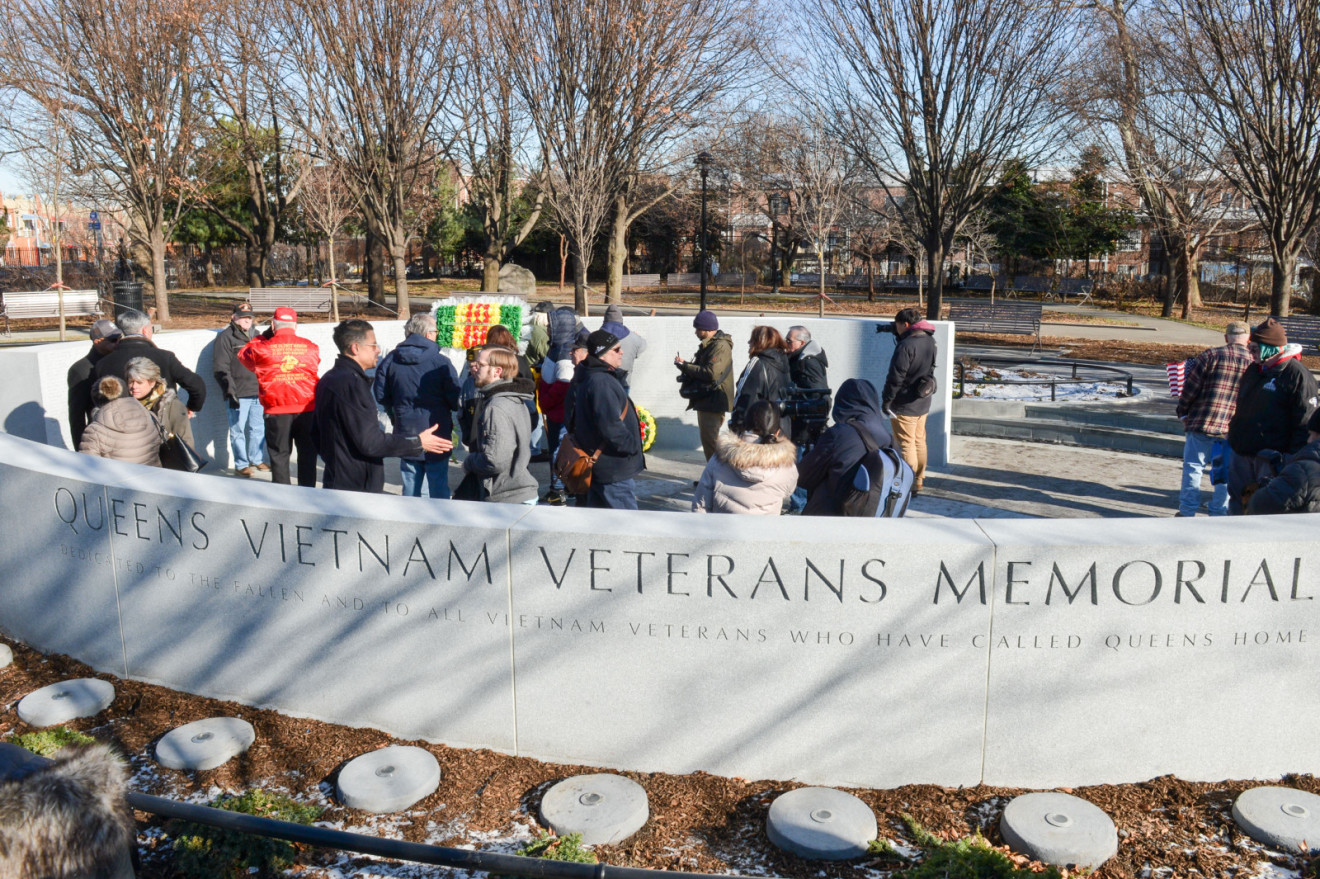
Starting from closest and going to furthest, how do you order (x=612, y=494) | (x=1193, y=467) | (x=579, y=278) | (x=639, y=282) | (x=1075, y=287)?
(x=612, y=494), (x=1193, y=467), (x=579, y=278), (x=1075, y=287), (x=639, y=282)

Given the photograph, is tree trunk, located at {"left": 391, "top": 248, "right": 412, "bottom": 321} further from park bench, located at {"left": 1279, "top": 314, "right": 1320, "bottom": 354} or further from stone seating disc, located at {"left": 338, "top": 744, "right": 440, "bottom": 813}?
stone seating disc, located at {"left": 338, "top": 744, "right": 440, "bottom": 813}

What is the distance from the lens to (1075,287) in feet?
144

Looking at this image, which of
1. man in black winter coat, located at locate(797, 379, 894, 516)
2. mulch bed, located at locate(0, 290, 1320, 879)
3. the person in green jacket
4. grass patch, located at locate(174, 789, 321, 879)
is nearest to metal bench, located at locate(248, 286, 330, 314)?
the person in green jacket

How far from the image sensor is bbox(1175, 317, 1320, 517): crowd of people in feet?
15.9

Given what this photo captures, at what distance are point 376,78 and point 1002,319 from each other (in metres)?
14.5

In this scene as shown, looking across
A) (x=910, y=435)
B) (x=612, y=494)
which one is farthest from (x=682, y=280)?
(x=612, y=494)

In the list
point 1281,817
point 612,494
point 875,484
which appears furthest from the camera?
point 612,494

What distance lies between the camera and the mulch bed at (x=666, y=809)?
3.40m

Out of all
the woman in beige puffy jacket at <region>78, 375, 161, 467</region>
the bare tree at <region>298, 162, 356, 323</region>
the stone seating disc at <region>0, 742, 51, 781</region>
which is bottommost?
the stone seating disc at <region>0, 742, 51, 781</region>

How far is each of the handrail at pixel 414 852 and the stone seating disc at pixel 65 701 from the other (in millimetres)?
1693

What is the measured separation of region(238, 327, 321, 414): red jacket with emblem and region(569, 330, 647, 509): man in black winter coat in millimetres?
2664

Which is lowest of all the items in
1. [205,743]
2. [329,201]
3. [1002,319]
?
[205,743]

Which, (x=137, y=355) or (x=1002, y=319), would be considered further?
(x=1002, y=319)

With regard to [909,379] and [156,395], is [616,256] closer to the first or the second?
[909,379]
